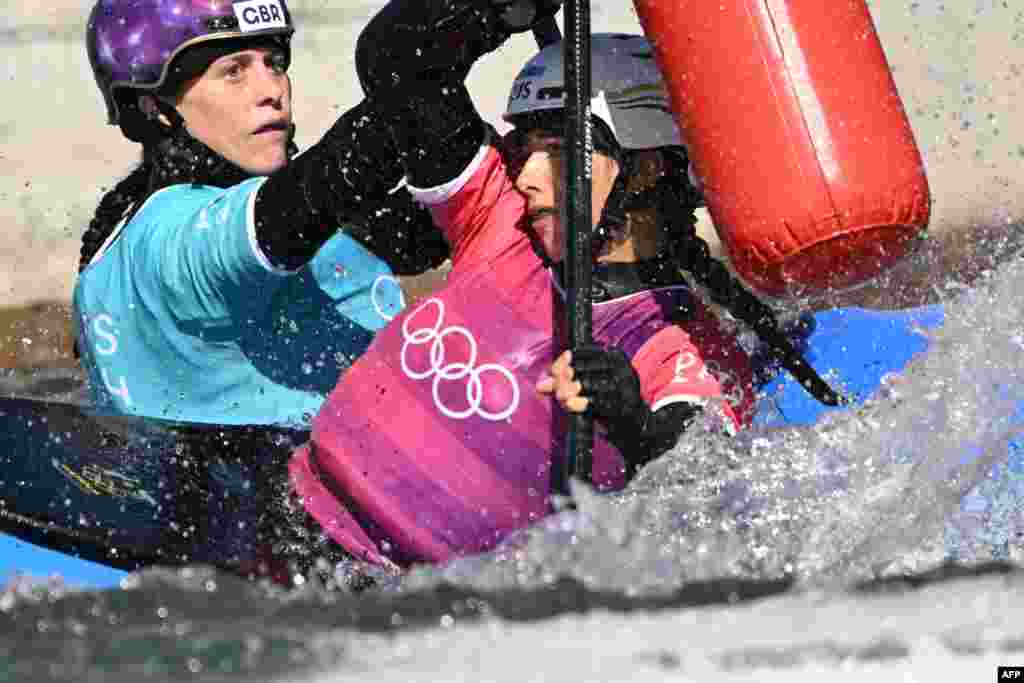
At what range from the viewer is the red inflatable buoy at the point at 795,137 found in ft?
8.84

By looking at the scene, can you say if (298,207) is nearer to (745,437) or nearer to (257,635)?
(745,437)

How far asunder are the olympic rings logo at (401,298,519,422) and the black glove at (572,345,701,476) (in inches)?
9.2

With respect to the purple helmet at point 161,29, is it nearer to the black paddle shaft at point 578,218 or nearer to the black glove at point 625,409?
the black paddle shaft at point 578,218

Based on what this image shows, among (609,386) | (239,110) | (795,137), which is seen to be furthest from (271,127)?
(795,137)

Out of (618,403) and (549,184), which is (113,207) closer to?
(549,184)

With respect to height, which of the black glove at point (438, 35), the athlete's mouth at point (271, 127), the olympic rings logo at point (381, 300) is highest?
the black glove at point (438, 35)

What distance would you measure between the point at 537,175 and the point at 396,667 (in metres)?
1.26

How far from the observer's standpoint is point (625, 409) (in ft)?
9.12

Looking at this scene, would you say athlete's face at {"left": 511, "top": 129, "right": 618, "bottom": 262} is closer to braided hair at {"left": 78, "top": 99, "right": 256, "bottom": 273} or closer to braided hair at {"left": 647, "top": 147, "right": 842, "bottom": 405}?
braided hair at {"left": 647, "top": 147, "right": 842, "bottom": 405}

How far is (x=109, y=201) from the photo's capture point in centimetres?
408

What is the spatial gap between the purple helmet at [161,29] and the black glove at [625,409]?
139cm

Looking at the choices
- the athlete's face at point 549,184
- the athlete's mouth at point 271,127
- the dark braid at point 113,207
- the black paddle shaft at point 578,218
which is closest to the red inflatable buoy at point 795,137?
the black paddle shaft at point 578,218

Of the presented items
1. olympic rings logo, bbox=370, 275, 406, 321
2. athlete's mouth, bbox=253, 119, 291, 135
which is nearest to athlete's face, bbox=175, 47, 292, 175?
athlete's mouth, bbox=253, 119, 291, 135

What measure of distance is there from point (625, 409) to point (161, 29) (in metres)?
1.59
